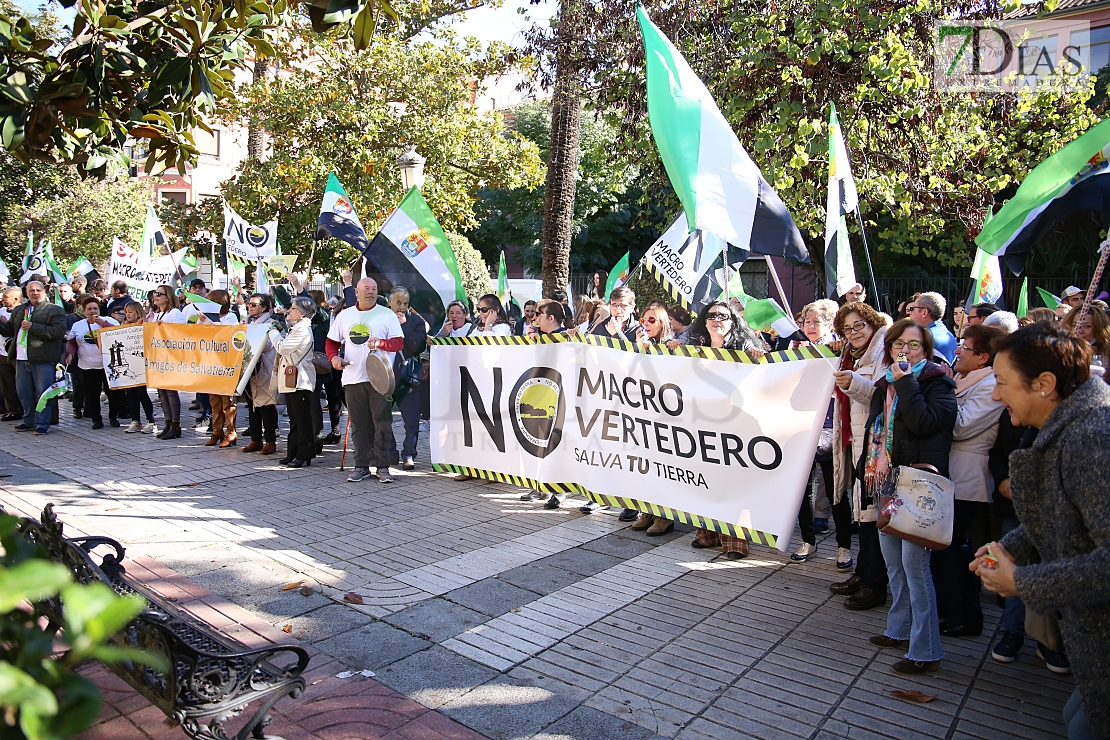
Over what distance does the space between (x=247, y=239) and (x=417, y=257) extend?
17.6 feet

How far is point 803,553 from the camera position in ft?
20.6

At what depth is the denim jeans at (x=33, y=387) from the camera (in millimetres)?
11469

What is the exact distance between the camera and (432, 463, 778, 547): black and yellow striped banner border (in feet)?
18.6

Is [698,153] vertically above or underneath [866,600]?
above

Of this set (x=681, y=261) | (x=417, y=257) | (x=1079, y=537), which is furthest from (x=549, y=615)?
(x=417, y=257)

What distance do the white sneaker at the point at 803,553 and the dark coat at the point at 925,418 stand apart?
5.77 ft

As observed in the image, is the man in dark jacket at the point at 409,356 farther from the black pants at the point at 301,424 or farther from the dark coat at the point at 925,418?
the dark coat at the point at 925,418

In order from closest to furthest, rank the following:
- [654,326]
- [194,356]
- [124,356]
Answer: [654,326] → [194,356] → [124,356]

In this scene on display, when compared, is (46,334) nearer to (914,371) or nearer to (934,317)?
(934,317)

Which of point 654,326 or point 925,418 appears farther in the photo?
point 654,326

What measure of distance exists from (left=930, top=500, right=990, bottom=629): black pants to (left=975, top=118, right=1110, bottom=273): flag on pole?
2.17 metres

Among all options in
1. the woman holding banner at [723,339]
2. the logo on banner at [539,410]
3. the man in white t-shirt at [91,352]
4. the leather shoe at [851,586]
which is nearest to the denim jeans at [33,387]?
the man in white t-shirt at [91,352]

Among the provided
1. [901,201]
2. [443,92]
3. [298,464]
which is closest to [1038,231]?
[298,464]

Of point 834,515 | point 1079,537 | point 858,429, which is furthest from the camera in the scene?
point 834,515
